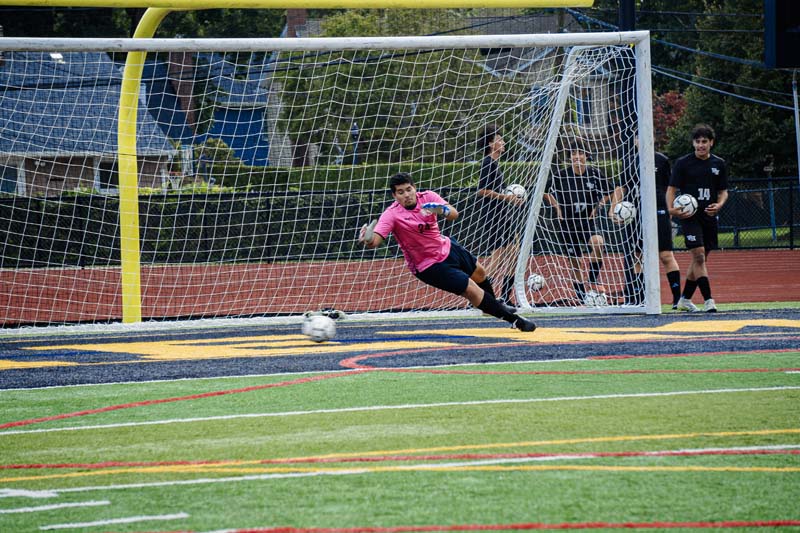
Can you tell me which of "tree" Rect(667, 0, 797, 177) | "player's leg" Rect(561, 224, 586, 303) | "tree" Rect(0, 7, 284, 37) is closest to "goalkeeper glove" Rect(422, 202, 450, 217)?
"player's leg" Rect(561, 224, 586, 303)

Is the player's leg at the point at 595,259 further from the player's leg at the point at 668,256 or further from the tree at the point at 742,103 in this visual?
the tree at the point at 742,103

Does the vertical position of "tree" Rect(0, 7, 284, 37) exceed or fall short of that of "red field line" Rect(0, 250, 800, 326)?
it exceeds it

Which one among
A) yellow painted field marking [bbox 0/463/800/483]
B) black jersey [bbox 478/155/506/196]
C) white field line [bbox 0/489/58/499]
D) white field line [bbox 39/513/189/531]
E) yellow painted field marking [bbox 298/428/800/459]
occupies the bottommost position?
yellow painted field marking [bbox 298/428/800/459]

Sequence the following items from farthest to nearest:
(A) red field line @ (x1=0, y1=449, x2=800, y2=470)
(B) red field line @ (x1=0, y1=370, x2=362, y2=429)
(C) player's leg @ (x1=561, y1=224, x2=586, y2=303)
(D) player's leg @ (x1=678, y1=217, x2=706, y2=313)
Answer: (C) player's leg @ (x1=561, y1=224, x2=586, y2=303) < (D) player's leg @ (x1=678, y1=217, x2=706, y2=313) < (B) red field line @ (x1=0, y1=370, x2=362, y2=429) < (A) red field line @ (x1=0, y1=449, x2=800, y2=470)

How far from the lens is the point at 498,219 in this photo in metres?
14.4

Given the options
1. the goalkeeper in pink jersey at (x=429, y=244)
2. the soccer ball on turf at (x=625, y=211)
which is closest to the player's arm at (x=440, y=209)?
the goalkeeper in pink jersey at (x=429, y=244)

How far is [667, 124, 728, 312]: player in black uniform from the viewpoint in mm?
13164

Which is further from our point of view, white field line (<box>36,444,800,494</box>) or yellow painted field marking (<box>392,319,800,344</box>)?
yellow painted field marking (<box>392,319,800,344</box>)

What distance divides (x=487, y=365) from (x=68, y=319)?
31.1ft

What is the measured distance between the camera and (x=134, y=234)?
41.9ft

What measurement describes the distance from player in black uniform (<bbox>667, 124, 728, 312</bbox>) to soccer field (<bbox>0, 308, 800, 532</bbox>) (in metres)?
3.55

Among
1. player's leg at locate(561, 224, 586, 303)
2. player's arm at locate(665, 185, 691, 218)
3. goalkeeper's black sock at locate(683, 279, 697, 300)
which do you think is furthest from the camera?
player's leg at locate(561, 224, 586, 303)

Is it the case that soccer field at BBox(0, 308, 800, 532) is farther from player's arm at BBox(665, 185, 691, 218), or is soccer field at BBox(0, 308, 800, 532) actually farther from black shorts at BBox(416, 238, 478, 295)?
player's arm at BBox(665, 185, 691, 218)

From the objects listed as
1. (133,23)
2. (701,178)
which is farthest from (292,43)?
(133,23)
